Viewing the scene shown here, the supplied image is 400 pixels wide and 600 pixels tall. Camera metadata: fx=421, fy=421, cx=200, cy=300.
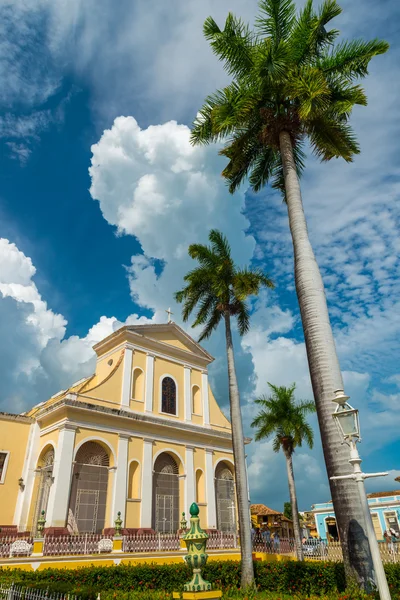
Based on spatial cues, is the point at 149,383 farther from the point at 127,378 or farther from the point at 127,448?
the point at 127,448

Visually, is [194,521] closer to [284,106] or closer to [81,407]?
[284,106]

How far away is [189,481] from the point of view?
2153 cm

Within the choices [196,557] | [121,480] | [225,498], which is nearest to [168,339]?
[121,480]

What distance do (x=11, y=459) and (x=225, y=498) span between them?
11743 mm

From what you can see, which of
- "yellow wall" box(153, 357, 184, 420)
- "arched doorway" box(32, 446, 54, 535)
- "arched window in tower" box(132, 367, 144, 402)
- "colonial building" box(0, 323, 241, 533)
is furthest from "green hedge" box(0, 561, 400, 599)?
"yellow wall" box(153, 357, 184, 420)

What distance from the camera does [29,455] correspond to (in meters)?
19.3

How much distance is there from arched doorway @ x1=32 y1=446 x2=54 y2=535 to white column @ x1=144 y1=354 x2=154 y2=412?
5.01m

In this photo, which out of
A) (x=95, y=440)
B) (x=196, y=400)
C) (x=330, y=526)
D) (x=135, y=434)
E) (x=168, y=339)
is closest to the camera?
(x=95, y=440)

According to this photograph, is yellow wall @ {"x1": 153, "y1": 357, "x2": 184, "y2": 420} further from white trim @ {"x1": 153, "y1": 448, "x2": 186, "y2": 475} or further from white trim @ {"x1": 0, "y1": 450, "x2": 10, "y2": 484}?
white trim @ {"x1": 0, "y1": 450, "x2": 10, "y2": 484}

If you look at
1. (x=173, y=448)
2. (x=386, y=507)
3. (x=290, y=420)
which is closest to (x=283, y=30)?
(x=173, y=448)

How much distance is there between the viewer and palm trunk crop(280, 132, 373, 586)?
6680mm

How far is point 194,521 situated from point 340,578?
4408 millimetres

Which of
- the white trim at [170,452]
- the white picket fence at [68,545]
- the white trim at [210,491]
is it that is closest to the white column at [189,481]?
the white trim at [170,452]

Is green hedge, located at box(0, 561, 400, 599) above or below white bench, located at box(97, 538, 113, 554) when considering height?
below
